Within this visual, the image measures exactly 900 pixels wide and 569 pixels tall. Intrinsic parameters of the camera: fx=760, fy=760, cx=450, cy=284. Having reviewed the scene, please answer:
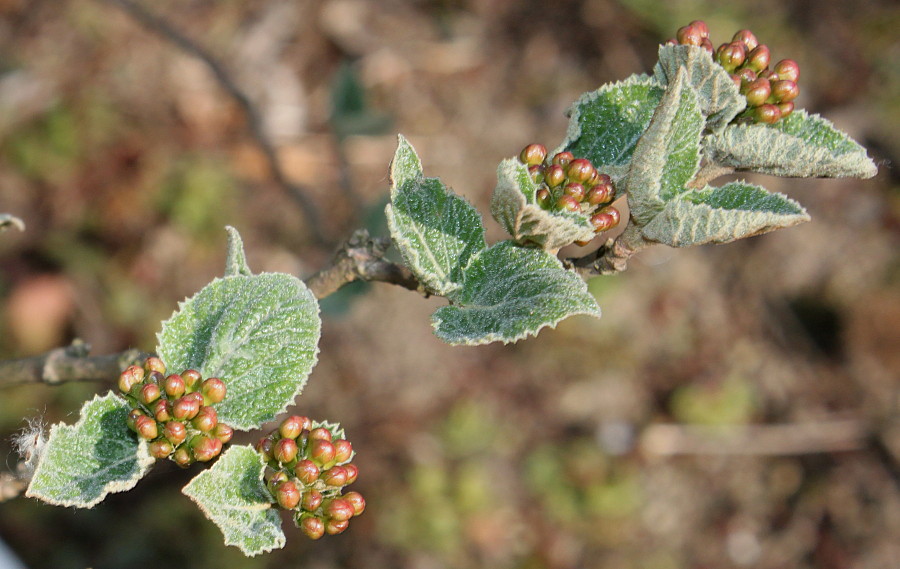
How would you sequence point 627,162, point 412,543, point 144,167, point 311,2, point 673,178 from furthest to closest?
point 311,2 → point 144,167 → point 412,543 → point 627,162 → point 673,178

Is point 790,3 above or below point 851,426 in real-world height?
above

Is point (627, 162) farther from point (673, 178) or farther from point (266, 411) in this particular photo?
point (266, 411)

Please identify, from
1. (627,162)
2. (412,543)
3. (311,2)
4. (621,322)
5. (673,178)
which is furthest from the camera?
(311,2)

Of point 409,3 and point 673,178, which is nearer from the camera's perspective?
point 673,178

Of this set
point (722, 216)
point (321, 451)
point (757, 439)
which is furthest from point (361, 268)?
point (757, 439)

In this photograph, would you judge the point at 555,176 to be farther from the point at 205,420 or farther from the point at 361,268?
the point at 205,420

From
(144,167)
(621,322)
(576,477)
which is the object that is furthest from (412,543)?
(144,167)

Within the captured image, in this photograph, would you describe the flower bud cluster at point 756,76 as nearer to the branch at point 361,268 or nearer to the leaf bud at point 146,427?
the branch at point 361,268

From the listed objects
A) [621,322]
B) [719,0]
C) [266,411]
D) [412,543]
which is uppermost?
[719,0]
